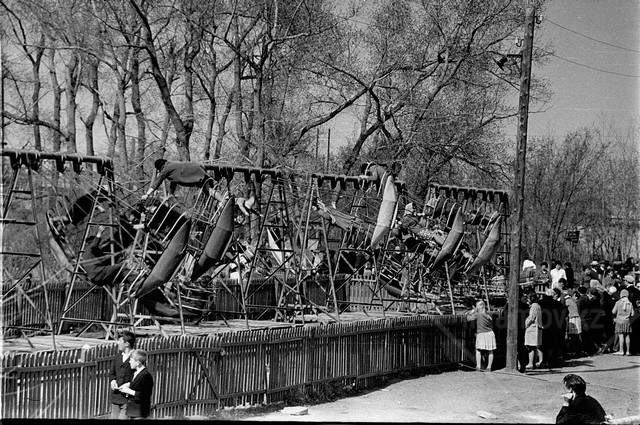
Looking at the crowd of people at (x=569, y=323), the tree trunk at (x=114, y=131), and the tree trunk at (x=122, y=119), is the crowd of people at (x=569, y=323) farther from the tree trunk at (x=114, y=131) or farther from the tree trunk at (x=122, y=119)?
the tree trunk at (x=114, y=131)

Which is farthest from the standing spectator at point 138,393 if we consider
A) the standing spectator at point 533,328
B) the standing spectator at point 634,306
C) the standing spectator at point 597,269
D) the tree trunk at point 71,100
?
the tree trunk at point 71,100

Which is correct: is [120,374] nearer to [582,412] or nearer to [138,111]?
[582,412]

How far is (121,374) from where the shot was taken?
1073 cm

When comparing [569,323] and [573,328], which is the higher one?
[569,323]

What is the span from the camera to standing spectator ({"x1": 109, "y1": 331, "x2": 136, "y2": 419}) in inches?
416

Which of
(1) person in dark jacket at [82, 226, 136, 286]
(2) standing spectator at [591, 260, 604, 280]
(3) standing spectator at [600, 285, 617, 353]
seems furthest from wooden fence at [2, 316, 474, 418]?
(2) standing spectator at [591, 260, 604, 280]

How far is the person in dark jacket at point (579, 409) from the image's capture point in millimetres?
10016

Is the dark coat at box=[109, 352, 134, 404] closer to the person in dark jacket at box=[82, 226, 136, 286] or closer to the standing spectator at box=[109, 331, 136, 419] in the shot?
the standing spectator at box=[109, 331, 136, 419]

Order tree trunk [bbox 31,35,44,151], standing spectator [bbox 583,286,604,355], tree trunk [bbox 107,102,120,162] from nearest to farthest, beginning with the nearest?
standing spectator [bbox 583,286,604,355] < tree trunk [bbox 31,35,44,151] < tree trunk [bbox 107,102,120,162]

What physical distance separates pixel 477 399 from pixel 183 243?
20.3ft

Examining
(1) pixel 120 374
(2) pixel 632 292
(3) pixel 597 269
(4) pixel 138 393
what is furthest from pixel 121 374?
(3) pixel 597 269

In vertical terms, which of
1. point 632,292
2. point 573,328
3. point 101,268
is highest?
point 101,268

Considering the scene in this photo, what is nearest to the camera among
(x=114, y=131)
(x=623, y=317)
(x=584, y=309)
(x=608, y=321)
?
(x=623, y=317)

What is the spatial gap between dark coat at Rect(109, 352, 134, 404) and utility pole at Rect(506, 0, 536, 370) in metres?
10.5
